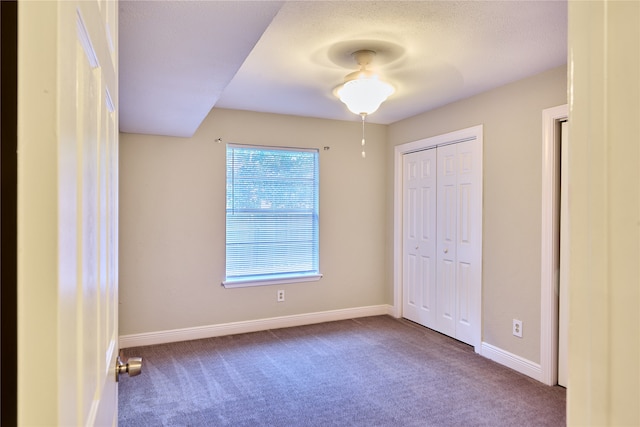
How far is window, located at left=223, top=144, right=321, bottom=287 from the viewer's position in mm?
4137

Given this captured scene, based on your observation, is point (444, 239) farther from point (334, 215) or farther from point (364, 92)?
point (364, 92)

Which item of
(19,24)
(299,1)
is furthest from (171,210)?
(19,24)

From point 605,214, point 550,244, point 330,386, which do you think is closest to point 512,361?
point 550,244

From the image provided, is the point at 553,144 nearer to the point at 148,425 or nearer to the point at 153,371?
the point at 148,425

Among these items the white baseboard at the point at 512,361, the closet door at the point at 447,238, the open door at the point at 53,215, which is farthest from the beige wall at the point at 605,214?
the closet door at the point at 447,238

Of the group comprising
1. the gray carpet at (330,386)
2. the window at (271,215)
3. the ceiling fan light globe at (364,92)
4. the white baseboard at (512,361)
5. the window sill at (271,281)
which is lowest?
the gray carpet at (330,386)

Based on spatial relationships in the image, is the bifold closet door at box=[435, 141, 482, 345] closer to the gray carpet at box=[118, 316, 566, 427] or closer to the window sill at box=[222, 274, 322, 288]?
the gray carpet at box=[118, 316, 566, 427]

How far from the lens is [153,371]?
3.17 m

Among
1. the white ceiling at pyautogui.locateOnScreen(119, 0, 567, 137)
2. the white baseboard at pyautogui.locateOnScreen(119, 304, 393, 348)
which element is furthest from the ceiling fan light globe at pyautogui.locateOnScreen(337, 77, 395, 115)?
the white baseboard at pyautogui.locateOnScreen(119, 304, 393, 348)

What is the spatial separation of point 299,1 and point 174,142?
2338mm

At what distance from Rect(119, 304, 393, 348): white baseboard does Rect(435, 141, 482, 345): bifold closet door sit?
3.14 ft

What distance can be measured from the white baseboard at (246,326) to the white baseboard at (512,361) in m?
1.47

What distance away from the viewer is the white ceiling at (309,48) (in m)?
1.67

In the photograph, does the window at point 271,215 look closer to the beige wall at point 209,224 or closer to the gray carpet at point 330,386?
the beige wall at point 209,224
